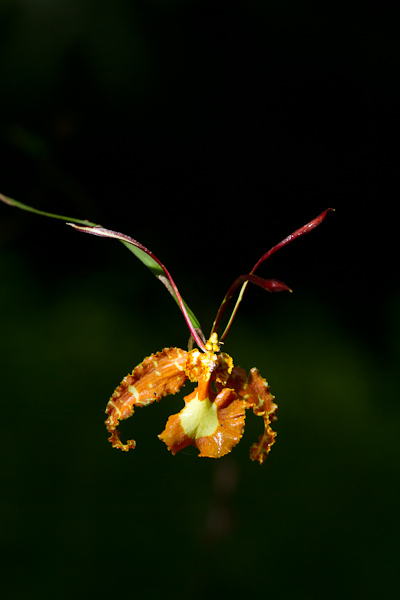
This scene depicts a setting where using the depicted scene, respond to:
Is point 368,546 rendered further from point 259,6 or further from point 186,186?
point 259,6

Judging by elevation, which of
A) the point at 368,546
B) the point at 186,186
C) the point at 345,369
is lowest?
the point at 368,546

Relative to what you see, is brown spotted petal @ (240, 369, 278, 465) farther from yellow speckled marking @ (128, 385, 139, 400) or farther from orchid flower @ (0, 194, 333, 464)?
yellow speckled marking @ (128, 385, 139, 400)

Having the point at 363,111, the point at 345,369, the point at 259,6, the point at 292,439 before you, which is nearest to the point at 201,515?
the point at 292,439

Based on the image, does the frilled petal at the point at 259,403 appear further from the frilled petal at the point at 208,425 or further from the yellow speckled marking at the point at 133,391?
the yellow speckled marking at the point at 133,391

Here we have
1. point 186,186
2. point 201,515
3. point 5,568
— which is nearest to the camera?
point 5,568

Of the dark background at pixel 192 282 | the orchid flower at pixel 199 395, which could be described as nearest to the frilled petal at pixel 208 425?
the orchid flower at pixel 199 395

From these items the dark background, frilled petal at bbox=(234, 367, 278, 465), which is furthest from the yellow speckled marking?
the dark background
